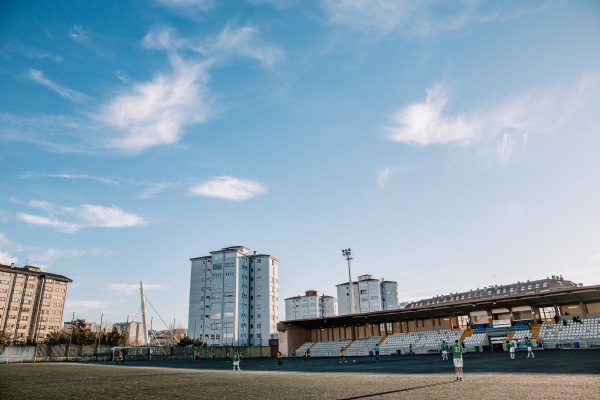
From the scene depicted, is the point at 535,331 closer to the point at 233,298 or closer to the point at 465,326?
the point at 465,326

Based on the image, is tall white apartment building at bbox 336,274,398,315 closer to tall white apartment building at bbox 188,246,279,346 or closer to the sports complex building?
tall white apartment building at bbox 188,246,279,346

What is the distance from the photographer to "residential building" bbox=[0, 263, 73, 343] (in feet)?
365

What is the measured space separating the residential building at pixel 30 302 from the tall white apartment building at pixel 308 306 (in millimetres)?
83958

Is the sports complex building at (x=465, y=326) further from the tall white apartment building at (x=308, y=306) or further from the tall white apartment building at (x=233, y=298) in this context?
the tall white apartment building at (x=308, y=306)

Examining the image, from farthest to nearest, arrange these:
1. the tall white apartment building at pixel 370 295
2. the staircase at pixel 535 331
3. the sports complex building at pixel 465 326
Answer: the tall white apartment building at pixel 370 295
the staircase at pixel 535 331
the sports complex building at pixel 465 326

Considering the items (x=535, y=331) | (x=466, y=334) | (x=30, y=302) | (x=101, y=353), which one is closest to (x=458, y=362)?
(x=535, y=331)

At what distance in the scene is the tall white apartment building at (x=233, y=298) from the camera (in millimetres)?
106438

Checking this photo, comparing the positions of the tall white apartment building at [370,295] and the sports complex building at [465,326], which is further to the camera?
the tall white apartment building at [370,295]

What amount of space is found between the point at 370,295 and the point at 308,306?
3504cm

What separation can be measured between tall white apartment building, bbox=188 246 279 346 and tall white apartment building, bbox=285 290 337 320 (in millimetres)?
44250

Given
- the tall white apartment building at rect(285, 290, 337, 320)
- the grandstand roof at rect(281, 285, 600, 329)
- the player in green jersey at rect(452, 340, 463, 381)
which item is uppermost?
the tall white apartment building at rect(285, 290, 337, 320)

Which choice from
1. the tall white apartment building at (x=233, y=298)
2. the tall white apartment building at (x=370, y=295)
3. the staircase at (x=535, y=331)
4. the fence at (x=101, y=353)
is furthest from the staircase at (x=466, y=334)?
the tall white apartment building at (x=370, y=295)

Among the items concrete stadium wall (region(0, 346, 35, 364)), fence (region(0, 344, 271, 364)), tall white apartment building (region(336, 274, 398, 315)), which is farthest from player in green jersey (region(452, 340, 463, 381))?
tall white apartment building (region(336, 274, 398, 315))

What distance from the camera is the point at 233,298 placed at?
107 metres
